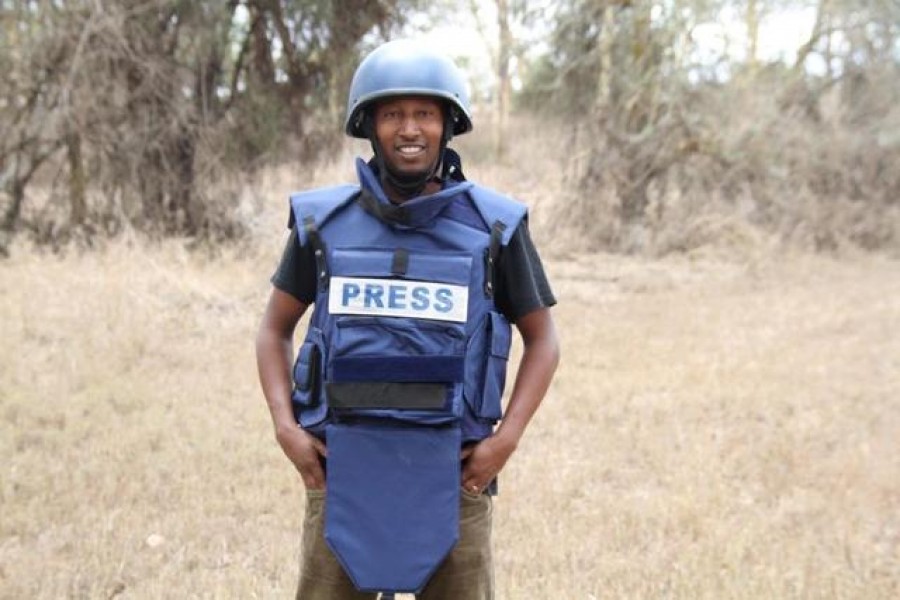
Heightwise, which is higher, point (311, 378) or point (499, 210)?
point (499, 210)

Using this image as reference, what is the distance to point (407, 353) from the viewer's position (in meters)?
1.89

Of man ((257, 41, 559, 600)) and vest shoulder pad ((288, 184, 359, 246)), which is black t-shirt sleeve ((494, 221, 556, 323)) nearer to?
man ((257, 41, 559, 600))

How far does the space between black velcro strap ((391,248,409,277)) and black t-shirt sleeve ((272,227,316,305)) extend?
22cm

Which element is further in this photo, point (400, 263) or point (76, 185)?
point (76, 185)

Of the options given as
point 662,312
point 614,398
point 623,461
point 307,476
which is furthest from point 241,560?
point 662,312

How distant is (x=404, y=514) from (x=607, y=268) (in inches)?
438

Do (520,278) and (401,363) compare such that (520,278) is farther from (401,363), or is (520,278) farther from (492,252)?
(401,363)

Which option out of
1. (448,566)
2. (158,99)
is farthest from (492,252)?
(158,99)

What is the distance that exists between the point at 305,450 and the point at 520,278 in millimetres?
579

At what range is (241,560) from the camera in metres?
3.80

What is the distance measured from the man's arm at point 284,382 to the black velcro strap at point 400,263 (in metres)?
0.31

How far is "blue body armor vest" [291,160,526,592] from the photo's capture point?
6.18ft

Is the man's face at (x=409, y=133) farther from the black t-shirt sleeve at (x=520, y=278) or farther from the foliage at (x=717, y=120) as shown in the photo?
the foliage at (x=717, y=120)

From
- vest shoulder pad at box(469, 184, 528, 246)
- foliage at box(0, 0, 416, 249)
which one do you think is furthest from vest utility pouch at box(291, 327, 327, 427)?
foliage at box(0, 0, 416, 249)
